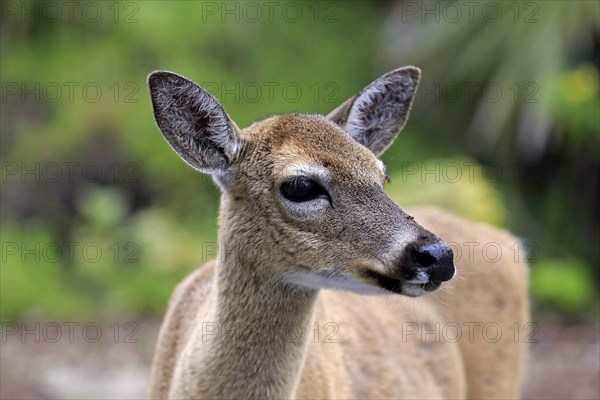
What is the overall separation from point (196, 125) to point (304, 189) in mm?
652

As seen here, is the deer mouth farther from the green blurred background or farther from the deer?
the green blurred background

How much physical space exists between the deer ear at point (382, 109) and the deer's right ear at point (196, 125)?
30.6 inches

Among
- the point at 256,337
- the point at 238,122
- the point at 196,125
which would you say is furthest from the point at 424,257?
the point at 238,122

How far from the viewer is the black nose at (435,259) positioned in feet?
13.0

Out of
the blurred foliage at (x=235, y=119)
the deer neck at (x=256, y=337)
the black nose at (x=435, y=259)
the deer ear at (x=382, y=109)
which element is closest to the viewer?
the black nose at (x=435, y=259)

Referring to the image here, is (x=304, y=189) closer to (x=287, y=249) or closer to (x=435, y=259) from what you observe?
(x=287, y=249)

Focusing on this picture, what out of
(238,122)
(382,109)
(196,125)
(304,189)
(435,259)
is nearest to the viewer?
(435,259)

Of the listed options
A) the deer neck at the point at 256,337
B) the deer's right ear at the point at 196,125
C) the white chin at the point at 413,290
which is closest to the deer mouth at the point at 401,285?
the white chin at the point at 413,290

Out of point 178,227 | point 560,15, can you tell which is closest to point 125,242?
point 178,227

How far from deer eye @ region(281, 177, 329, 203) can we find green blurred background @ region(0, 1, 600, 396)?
550cm

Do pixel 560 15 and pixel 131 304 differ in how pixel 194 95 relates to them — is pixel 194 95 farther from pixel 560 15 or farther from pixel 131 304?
pixel 560 15

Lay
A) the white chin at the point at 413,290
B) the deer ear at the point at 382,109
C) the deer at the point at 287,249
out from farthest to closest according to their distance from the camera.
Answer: the deer ear at the point at 382,109
the deer at the point at 287,249
the white chin at the point at 413,290

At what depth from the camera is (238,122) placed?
11.0 metres

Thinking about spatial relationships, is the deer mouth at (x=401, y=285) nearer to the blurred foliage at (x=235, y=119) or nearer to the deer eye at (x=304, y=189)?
the deer eye at (x=304, y=189)
